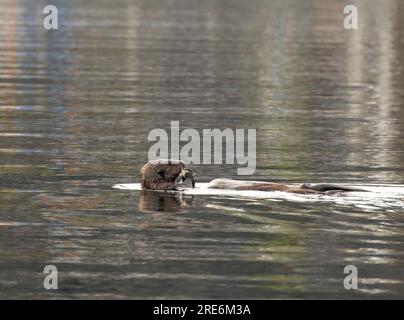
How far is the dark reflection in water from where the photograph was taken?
15.9m

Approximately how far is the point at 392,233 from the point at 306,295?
3446mm

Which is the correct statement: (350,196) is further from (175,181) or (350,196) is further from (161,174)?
(161,174)

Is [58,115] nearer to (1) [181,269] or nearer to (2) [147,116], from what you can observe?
(2) [147,116]

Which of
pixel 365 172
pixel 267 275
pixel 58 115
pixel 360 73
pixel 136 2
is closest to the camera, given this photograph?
pixel 267 275

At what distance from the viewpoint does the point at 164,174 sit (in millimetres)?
21391

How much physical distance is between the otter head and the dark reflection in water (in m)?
0.42

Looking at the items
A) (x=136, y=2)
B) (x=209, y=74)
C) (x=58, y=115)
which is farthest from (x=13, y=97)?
(x=136, y=2)

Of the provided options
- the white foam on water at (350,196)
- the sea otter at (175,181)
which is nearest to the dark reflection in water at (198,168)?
the white foam on water at (350,196)

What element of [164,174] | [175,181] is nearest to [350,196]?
[175,181]

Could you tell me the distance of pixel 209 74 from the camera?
1880 inches

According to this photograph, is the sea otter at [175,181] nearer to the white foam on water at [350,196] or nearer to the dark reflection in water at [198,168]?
the white foam on water at [350,196]

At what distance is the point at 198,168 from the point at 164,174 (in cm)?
265

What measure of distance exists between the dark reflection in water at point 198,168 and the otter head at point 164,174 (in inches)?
16.4

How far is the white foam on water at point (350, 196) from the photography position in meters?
20.1
